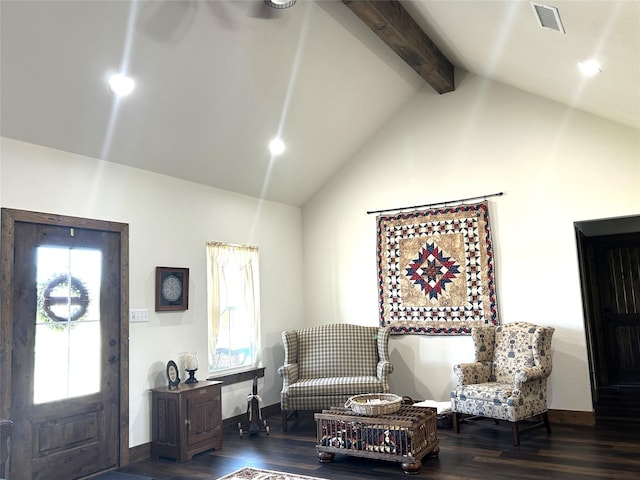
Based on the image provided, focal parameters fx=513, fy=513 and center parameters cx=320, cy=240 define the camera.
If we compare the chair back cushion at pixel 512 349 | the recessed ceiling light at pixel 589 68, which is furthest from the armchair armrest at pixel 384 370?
the recessed ceiling light at pixel 589 68

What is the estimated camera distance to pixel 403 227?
5.78 metres

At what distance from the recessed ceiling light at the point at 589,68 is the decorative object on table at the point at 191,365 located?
3890 mm

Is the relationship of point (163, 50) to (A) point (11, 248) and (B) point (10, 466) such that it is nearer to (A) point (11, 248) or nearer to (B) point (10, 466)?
(A) point (11, 248)

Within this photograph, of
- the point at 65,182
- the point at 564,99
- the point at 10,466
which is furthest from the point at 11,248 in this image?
the point at 564,99

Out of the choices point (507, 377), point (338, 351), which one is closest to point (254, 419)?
point (338, 351)

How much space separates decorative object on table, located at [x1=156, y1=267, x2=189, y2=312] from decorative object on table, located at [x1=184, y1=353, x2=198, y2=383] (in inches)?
17.8

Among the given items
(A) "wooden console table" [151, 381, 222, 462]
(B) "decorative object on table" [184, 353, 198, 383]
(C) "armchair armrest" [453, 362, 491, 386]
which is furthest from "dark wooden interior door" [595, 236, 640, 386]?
(B) "decorative object on table" [184, 353, 198, 383]

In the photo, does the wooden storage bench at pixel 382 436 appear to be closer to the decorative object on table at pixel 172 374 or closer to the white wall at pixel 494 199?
the decorative object on table at pixel 172 374

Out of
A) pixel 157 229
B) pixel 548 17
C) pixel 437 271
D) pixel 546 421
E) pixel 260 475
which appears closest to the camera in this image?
pixel 548 17

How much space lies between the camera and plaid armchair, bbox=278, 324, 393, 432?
4.95 m

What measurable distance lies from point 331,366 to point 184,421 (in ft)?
5.74

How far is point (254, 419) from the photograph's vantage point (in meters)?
4.88

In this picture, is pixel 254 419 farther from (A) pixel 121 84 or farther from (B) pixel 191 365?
(A) pixel 121 84

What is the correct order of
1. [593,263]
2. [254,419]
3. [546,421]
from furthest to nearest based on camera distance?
[593,263]
[254,419]
[546,421]
